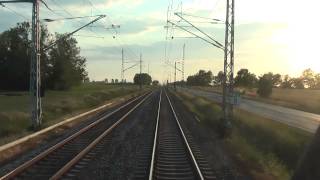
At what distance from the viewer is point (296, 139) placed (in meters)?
26.2

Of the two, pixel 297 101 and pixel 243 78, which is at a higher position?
pixel 243 78

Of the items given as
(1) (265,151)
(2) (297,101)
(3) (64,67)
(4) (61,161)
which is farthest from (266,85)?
(4) (61,161)

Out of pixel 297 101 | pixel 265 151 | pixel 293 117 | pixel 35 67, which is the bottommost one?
pixel 297 101

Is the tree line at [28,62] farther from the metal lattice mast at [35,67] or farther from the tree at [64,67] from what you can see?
the metal lattice mast at [35,67]

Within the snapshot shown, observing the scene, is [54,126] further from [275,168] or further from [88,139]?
[275,168]

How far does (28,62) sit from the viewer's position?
3839 inches

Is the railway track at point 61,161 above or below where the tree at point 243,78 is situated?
below

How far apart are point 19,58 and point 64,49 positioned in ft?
56.3

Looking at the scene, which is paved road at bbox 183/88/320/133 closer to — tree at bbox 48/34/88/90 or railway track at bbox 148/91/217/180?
railway track at bbox 148/91/217/180

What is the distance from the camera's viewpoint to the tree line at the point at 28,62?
9769 cm

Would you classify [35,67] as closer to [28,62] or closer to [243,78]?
[28,62]

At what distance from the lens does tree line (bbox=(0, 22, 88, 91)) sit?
9769cm

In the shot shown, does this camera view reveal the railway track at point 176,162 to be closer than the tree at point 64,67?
Yes

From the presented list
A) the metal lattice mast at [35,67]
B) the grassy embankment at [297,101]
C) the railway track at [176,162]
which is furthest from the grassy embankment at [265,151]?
the grassy embankment at [297,101]
